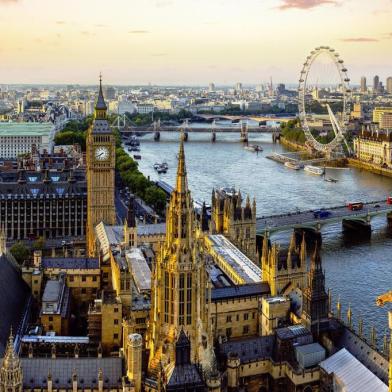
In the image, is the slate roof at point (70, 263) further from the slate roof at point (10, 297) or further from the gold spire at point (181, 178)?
the gold spire at point (181, 178)

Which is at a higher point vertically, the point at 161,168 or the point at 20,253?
the point at 161,168

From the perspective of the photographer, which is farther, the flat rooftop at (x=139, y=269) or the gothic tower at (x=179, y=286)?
the flat rooftop at (x=139, y=269)

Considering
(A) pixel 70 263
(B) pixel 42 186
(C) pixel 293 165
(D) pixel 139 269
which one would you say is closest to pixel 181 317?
(D) pixel 139 269

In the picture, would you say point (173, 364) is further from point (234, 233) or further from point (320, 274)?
point (234, 233)

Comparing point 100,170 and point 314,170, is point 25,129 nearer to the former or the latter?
point 314,170

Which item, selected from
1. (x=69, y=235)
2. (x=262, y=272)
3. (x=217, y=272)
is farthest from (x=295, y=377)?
(x=69, y=235)

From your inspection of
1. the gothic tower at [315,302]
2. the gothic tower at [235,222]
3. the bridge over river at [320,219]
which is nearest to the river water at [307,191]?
the bridge over river at [320,219]
